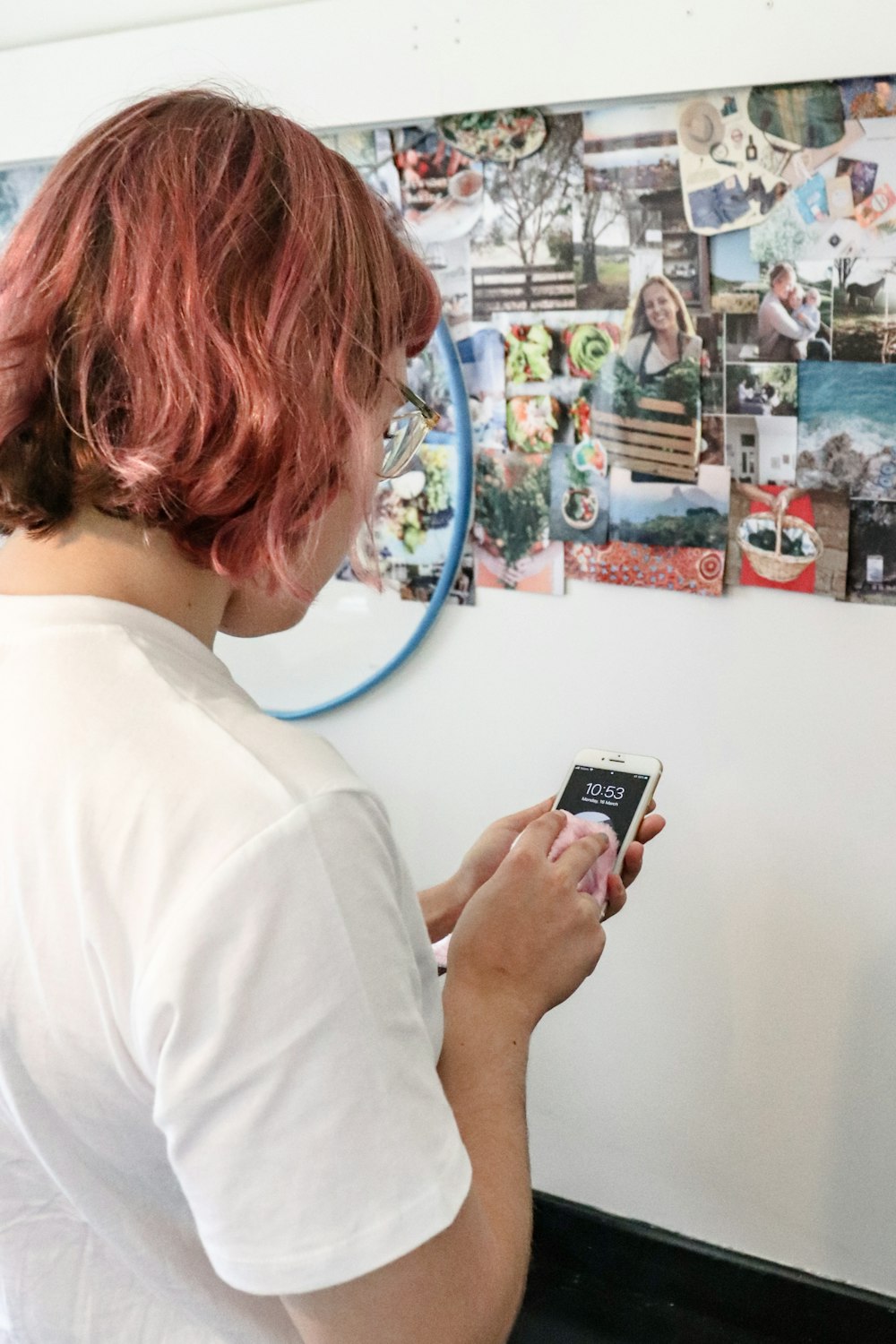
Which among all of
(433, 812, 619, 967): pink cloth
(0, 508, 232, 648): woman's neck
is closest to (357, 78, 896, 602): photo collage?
(433, 812, 619, 967): pink cloth

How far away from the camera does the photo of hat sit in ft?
3.66

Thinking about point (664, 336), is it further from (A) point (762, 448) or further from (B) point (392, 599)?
(B) point (392, 599)

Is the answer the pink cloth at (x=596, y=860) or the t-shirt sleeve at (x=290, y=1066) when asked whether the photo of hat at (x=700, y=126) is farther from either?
the t-shirt sleeve at (x=290, y=1066)

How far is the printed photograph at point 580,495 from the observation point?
1.26 metres

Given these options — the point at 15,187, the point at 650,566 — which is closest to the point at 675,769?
the point at 650,566

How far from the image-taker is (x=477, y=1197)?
552mm

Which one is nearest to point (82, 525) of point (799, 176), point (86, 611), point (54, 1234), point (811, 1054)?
point (86, 611)

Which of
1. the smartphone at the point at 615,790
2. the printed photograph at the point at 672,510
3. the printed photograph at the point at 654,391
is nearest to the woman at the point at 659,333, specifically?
the printed photograph at the point at 654,391

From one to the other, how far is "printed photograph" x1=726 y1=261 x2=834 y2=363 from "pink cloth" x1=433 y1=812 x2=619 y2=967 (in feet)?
1.69

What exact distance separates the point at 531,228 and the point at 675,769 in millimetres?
558

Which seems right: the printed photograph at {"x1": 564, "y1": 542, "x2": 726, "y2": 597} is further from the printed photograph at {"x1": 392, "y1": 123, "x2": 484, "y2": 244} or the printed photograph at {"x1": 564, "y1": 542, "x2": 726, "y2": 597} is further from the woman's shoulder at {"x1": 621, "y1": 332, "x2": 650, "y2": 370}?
the printed photograph at {"x1": 392, "y1": 123, "x2": 484, "y2": 244}

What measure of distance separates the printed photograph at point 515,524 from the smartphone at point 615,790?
1.22ft

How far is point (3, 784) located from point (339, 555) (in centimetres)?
23

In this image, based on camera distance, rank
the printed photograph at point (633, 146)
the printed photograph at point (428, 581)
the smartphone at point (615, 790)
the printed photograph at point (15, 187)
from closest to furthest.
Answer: the smartphone at point (615, 790), the printed photograph at point (633, 146), the printed photograph at point (428, 581), the printed photograph at point (15, 187)
